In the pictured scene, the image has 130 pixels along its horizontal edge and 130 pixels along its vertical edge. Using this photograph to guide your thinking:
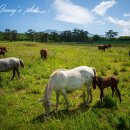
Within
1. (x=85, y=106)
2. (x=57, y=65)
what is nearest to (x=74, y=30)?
(x=57, y=65)

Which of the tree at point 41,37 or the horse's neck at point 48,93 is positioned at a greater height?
the tree at point 41,37

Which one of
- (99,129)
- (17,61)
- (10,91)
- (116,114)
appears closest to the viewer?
(99,129)

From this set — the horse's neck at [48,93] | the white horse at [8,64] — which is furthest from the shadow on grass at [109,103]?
the white horse at [8,64]

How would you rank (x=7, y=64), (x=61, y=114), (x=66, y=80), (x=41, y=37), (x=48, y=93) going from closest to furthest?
1. (x=48, y=93)
2. (x=61, y=114)
3. (x=66, y=80)
4. (x=7, y=64)
5. (x=41, y=37)

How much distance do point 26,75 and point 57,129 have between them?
9.26 metres

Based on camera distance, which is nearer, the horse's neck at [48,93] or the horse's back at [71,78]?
the horse's neck at [48,93]

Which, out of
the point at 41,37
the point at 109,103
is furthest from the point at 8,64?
the point at 41,37

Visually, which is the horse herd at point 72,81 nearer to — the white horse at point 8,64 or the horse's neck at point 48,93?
the horse's neck at point 48,93

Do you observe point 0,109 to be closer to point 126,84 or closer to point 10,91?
point 10,91

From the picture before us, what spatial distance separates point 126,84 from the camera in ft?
43.7

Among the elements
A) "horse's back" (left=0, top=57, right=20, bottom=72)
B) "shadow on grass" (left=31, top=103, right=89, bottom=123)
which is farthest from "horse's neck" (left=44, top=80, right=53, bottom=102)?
"horse's back" (left=0, top=57, right=20, bottom=72)

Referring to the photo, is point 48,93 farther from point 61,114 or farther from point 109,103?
point 109,103

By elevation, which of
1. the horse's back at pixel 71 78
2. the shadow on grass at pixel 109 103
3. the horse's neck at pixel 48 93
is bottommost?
the shadow on grass at pixel 109 103

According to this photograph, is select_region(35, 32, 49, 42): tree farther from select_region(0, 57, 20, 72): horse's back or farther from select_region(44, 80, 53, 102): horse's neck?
select_region(44, 80, 53, 102): horse's neck
